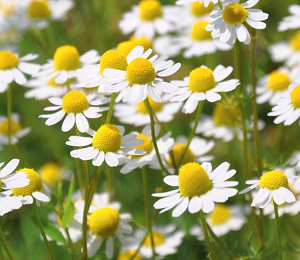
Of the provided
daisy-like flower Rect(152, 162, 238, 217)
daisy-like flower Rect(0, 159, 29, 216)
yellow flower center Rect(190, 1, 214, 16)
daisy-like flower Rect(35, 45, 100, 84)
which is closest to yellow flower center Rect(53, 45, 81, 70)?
daisy-like flower Rect(35, 45, 100, 84)

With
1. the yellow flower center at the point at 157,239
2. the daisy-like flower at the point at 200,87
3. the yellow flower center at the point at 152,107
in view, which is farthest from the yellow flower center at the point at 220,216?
the daisy-like flower at the point at 200,87

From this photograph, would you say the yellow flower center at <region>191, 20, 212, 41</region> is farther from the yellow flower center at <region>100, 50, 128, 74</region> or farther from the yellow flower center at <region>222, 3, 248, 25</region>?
the yellow flower center at <region>100, 50, 128, 74</region>

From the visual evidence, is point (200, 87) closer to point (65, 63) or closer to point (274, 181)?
point (274, 181)

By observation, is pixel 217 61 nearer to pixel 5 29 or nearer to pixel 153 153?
pixel 5 29

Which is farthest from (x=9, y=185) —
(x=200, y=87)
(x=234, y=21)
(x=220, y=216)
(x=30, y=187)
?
(x=220, y=216)

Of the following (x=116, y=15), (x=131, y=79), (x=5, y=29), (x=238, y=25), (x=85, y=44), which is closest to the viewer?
(x=131, y=79)

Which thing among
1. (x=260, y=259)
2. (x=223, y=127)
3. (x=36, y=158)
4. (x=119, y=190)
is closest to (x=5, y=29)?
(x=36, y=158)

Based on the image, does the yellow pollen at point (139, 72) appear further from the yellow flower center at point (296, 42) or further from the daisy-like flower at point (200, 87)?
the yellow flower center at point (296, 42)
